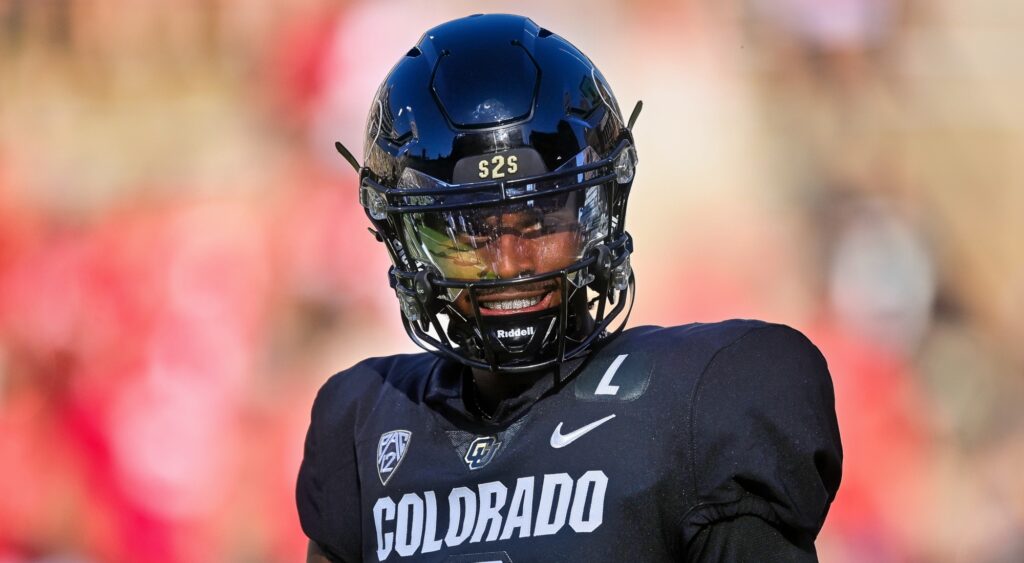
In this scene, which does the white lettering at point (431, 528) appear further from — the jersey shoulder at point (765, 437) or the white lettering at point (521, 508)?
the jersey shoulder at point (765, 437)

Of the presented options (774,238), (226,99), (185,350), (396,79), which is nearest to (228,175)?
(226,99)

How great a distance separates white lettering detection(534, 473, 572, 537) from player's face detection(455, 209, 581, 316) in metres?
0.18

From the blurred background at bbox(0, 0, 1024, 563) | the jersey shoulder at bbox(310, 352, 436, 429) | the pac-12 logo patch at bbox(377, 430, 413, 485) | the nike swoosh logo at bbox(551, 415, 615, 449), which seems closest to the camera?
the nike swoosh logo at bbox(551, 415, 615, 449)

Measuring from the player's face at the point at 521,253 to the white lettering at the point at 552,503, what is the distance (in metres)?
0.18

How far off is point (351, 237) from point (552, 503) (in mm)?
1661

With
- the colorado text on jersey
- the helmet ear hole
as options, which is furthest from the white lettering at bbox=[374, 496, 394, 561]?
the helmet ear hole

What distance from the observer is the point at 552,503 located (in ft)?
4.21

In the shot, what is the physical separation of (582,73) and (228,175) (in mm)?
1620

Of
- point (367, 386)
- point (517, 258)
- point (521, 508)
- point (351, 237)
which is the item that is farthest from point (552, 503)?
point (351, 237)

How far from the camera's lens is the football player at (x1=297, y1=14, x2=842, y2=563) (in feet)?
4.05

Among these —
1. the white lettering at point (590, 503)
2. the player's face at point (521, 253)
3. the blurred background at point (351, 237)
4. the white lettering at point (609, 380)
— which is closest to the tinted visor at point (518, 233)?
the player's face at point (521, 253)

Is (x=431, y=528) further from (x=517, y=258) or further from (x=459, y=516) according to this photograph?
(x=517, y=258)

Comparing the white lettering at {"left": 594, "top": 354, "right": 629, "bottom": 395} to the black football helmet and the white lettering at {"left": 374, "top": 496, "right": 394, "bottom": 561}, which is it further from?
the white lettering at {"left": 374, "top": 496, "right": 394, "bottom": 561}

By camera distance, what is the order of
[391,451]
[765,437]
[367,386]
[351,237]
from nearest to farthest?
[765,437] < [391,451] < [367,386] < [351,237]
